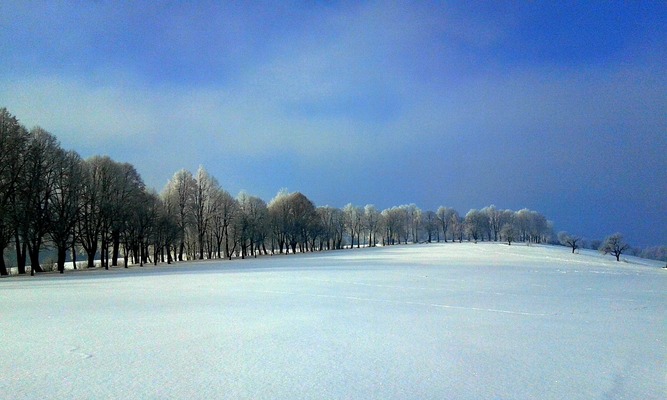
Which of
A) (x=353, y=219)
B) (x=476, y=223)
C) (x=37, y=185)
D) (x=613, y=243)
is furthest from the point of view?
(x=476, y=223)

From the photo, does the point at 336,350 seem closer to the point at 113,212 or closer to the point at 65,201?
the point at 65,201

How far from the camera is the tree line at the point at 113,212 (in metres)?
36.8

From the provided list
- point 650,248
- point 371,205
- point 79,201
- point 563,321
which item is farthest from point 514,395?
point 650,248

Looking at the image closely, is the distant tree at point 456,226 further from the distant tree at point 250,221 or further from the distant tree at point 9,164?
the distant tree at point 9,164

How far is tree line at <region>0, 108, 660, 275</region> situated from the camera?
36781 mm

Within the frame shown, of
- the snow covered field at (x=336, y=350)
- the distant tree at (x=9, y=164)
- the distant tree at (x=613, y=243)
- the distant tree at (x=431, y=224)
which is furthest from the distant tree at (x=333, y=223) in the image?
the snow covered field at (x=336, y=350)

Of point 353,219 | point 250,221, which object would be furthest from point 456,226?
point 250,221

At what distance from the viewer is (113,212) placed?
1895 inches

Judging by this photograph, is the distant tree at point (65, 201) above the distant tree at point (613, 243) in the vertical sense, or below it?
above

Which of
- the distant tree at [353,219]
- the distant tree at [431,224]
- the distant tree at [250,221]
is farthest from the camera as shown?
the distant tree at [431,224]

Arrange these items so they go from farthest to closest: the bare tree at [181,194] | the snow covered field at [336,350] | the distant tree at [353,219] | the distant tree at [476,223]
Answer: the distant tree at [476,223] → the distant tree at [353,219] → the bare tree at [181,194] → the snow covered field at [336,350]

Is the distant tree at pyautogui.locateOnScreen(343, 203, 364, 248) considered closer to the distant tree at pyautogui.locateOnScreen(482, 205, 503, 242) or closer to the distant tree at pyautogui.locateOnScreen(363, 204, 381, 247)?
the distant tree at pyautogui.locateOnScreen(363, 204, 381, 247)

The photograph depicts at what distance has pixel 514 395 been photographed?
532 cm

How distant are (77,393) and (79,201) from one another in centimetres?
4837
